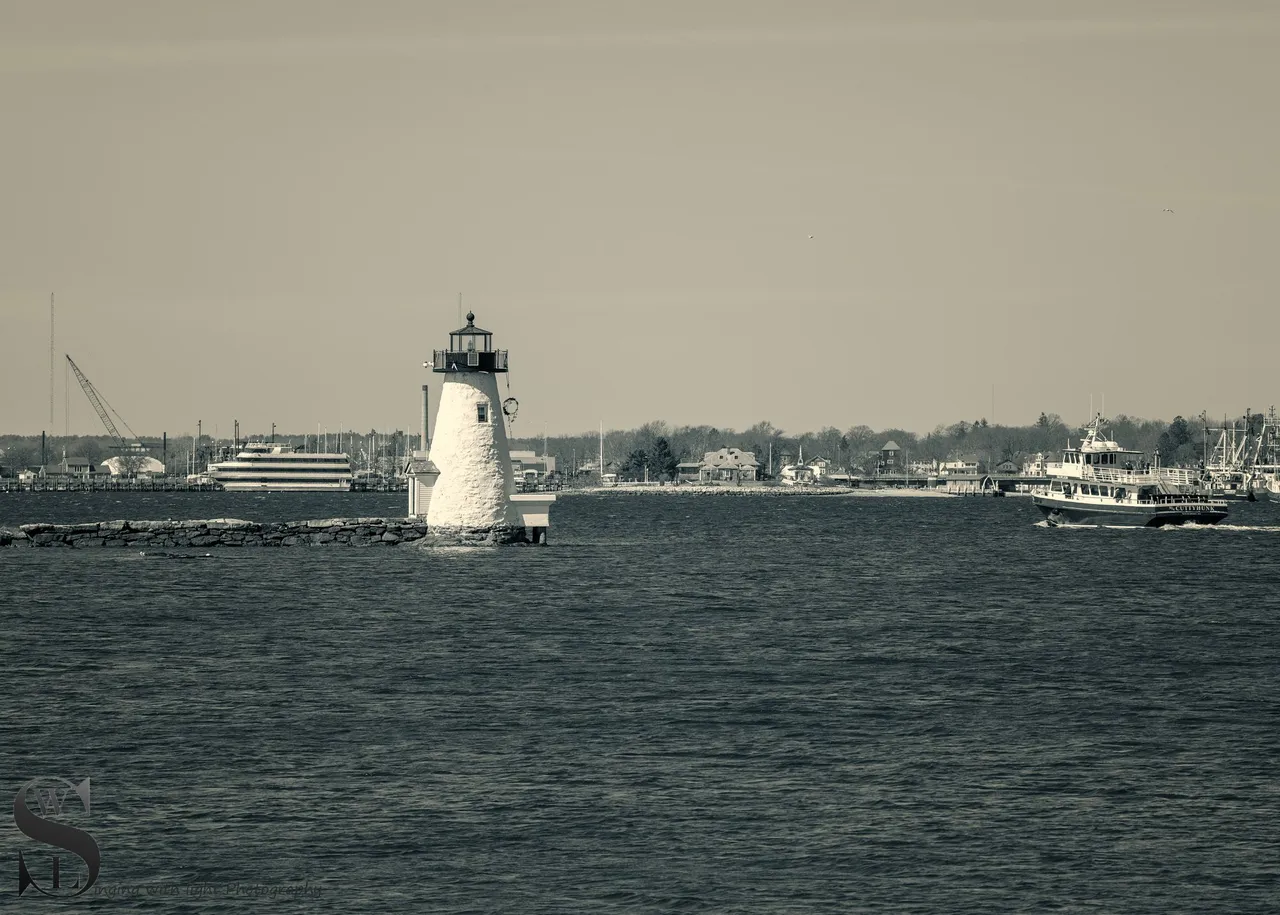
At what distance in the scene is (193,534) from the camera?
89.1 m

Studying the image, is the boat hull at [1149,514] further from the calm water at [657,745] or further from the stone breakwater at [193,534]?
the stone breakwater at [193,534]

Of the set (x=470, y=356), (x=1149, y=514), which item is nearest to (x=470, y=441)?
(x=470, y=356)

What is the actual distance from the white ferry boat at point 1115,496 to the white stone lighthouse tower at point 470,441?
5278cm

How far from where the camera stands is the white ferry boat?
352 feet

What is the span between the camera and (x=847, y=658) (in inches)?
1597

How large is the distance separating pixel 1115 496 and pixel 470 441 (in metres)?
56.5

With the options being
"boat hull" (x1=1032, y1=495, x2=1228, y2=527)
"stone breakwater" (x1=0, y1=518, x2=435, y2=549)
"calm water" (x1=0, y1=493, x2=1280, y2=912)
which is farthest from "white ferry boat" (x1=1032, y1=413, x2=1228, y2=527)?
"stone breakwater" (x1=0, y1=518, x2=435, y2=549)

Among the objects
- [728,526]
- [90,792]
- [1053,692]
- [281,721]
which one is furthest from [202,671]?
[728,526]

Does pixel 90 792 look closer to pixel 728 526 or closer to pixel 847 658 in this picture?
pixel 847 658

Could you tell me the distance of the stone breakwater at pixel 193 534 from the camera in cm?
8738

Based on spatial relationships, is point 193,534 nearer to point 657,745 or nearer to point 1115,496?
point 1115,496

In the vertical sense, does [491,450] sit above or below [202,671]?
above

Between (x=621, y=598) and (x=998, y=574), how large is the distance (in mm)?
23470

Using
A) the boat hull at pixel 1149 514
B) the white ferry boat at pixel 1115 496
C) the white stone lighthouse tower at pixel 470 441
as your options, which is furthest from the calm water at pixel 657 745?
the white ferry boat at pixel 1115 496
